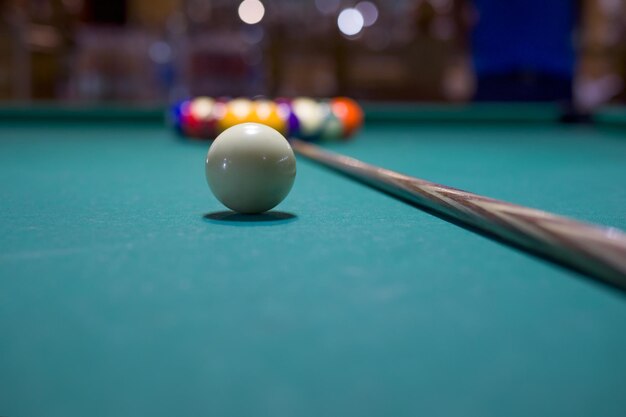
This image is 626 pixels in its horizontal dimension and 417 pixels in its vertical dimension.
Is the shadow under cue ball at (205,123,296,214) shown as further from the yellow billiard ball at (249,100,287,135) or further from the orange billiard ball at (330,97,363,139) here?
the orange billiard ball at (330,97,363,139)

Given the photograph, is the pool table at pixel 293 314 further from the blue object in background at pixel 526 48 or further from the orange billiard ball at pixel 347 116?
the blue object in background at pixel 526 48

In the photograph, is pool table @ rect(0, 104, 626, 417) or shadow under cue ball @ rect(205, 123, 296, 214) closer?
pool table @ rect(0, 104, 626, 417)

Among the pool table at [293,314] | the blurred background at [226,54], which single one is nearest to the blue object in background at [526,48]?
the blurred background at [226,54]

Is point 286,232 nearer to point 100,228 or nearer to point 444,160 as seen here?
point 100,228

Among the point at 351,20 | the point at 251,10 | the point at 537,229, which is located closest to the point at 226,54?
the point at 251,10

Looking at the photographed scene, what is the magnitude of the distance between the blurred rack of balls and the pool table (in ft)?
5.68

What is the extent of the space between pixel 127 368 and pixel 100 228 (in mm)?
794

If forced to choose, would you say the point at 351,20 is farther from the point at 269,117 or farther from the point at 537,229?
the point at 537,229

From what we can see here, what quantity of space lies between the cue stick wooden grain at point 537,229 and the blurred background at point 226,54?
25.2 feet

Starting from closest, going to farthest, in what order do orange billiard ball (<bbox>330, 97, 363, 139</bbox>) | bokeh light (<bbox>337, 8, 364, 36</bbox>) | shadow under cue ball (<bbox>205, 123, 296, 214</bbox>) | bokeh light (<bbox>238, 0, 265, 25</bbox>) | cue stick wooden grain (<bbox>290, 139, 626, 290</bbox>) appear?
1. cue stick wooden grain (<bbox>290, 139, 626, 290</bbox>)
2. shadow under cue ball (<bbox>205, 123, 296, 214</bbox>)
3. orange billiard ball (<bbox>330, 97, 363, 139</bbox>)
4. bokeh light (<bbox>238, 0, 265, 25</bbox>)
5. bokeh light (<bbox>337, 8, 364, 36</bbox>)

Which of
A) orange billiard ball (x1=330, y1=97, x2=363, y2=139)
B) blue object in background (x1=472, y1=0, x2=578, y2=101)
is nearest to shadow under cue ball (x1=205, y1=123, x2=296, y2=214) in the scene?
orange billiard ball (x1=330, y1=97, x2=363, y2=139)

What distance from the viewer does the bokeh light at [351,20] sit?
14789mm

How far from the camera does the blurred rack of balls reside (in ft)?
11.9

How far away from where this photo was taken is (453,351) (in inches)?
29.5
